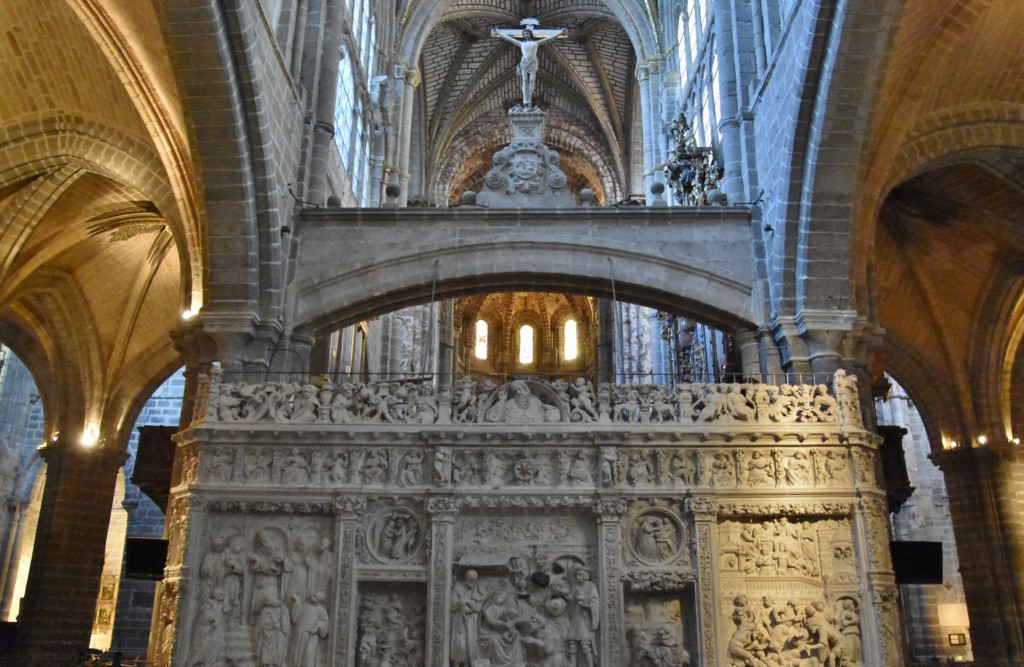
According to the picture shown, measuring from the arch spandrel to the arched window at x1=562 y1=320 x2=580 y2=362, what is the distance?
80.1 feet

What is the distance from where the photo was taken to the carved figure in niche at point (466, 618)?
8.52 metres

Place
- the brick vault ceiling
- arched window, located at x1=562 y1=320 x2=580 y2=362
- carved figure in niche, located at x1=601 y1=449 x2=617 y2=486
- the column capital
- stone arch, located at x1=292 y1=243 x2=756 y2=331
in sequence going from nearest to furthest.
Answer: carved figure in niche, located at x1=601 y1=449 x2=617 y2=486, stone arch, located at x1=292 y1=243 x2=756 y2=331, the column capital, the brick vault ceiling, arched window, located at x1=562 y1=320 x2=580 y2=362

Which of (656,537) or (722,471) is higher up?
(722,471)

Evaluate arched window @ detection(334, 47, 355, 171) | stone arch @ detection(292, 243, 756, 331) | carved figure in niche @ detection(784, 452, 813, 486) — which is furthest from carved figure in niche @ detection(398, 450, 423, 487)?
arched window @ detection(334, 47, 355, 171)

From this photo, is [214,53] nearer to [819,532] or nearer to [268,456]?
[268,456]

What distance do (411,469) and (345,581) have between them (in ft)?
3.98

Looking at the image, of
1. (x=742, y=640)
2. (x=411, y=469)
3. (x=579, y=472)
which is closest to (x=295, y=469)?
(x=411, y=469)

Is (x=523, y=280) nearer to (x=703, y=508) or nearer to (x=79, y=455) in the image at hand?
(x=703, y=508)

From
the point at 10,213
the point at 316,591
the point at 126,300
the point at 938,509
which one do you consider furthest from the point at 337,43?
the point at 938,509

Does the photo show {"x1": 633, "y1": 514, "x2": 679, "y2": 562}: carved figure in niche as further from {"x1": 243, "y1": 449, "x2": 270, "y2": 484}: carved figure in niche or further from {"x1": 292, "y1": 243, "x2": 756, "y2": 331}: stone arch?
{"x1": 292, "y1": 243, "x2": 756, "y2": 331}: stone arch

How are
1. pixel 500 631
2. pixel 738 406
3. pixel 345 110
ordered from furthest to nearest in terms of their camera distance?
pixel 345 110, pixel 738 406, pixel 500 631

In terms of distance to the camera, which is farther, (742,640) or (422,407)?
(422,407)

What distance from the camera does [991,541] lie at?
16.8 meters

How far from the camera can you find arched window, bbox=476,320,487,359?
37.6 m
